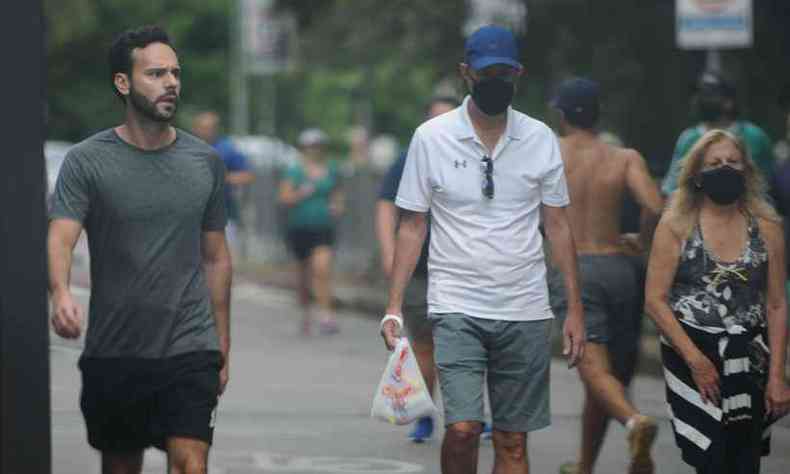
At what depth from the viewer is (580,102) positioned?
29.2 feet

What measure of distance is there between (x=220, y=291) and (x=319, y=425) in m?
4.77

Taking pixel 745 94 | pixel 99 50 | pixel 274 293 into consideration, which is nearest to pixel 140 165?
pixel 745 94

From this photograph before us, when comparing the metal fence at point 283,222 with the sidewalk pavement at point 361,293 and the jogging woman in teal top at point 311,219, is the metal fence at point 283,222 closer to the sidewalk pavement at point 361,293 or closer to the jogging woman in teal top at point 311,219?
the sidewalk pavement at point 361,293

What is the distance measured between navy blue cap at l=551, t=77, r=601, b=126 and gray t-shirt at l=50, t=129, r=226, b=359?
113 inches

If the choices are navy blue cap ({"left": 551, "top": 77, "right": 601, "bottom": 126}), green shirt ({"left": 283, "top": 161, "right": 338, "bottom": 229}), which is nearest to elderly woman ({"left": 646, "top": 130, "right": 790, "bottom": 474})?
navy blue cap ({"left": 551, "top": 77, "right": 601, "bottom": 126})

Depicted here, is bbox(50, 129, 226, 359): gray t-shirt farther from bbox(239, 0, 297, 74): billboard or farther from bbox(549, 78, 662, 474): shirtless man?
bbox(239, 0, 297, 74): billboard

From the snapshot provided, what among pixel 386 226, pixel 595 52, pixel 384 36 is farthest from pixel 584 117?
pixel 384 36

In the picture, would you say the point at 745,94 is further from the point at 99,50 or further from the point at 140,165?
the point at 99,50

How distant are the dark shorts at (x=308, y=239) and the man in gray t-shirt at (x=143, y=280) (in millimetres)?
10837

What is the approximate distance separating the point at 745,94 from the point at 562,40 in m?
2.22

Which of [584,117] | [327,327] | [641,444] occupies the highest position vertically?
[584,117]

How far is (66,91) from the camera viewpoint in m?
48.7

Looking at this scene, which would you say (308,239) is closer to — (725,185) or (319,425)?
(319,425)

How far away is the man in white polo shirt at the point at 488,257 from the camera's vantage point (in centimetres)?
703
